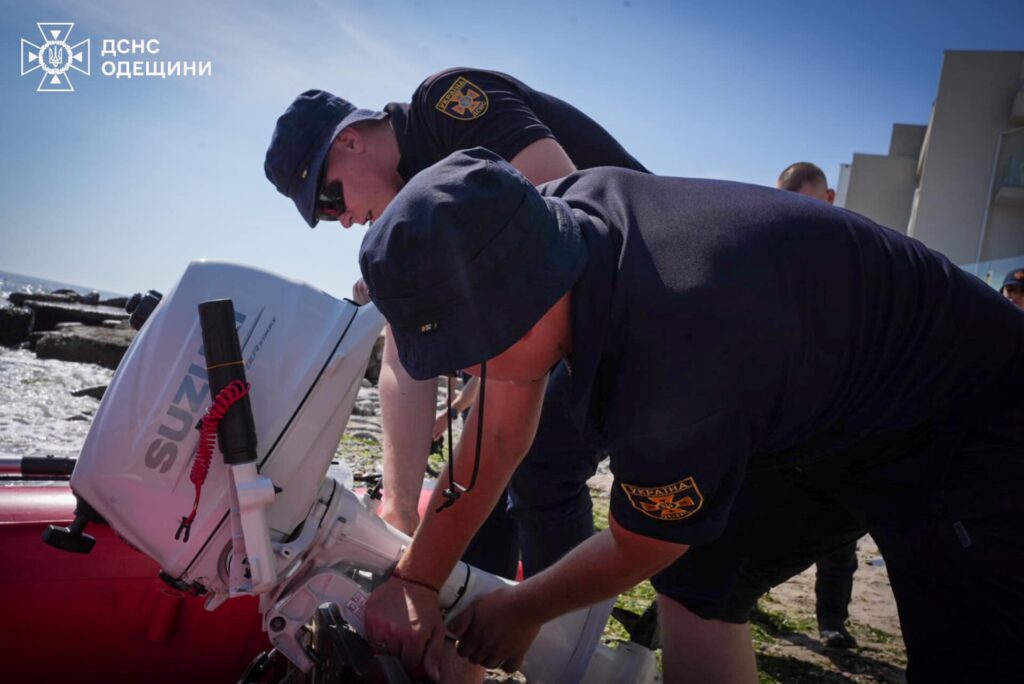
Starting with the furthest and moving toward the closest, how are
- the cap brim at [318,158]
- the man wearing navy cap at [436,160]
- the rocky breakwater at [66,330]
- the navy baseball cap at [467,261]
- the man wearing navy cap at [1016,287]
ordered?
the rocky breakwater at [66,330]
the man wearing navy cap at [1016,287]
the cap brim at [318,158]
the man wearing navy cap at [436,160]
the navy baseball cap at [467,261]

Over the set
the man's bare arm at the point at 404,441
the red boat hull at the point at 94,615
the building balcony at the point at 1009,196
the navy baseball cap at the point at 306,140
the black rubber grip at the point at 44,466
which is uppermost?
the building balcony at the point at 1009,196

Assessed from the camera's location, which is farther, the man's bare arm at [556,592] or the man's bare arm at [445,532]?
the man's bare arm at [445,532]

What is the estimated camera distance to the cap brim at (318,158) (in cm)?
225

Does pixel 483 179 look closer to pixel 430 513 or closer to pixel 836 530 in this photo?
pixel 430 513

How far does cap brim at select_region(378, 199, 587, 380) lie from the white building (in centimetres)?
1873

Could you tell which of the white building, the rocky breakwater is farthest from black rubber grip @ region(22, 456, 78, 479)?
the white building

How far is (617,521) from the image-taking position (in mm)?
1281

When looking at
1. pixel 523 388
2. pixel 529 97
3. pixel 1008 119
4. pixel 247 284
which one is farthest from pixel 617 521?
pixel 1008 119

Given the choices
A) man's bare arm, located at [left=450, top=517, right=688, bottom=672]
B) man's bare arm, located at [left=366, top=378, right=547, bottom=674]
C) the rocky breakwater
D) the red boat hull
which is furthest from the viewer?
the rocky breakwater

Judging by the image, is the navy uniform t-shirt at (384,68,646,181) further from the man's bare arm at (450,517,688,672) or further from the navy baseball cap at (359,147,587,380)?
the man's bare arm at (450,517,688,672)

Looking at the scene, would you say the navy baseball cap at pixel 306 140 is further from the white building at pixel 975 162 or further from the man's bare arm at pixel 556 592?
the white building at pixel 975 162

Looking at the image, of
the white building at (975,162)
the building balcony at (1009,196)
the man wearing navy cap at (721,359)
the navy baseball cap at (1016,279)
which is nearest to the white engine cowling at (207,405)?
the man wearing navy cap at (721,359)

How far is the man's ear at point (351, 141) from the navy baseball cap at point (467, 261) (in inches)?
48.5

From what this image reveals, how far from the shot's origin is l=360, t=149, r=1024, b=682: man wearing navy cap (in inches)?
42.7
